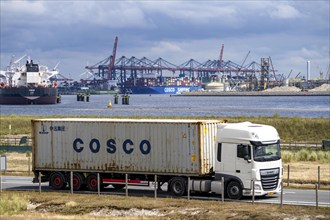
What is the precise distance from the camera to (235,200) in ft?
103

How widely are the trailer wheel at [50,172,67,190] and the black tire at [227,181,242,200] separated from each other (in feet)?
27.4

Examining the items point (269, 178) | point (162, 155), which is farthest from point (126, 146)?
point (269, 178)

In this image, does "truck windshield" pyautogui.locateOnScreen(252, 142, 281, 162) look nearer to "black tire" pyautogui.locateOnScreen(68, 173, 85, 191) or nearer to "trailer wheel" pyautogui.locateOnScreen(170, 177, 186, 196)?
"trailer wheel" pyautogui.locateOnScreen(170, 177, 186, 196)

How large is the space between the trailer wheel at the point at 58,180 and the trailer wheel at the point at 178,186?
572 cm

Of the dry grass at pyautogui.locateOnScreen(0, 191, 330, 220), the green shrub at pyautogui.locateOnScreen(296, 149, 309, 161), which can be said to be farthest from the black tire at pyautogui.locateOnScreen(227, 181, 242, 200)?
the green shrub at pyautogui.locateOnScreen(296, 149, 309, 161)

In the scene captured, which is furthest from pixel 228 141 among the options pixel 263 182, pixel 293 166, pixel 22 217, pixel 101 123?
pixel 293 166

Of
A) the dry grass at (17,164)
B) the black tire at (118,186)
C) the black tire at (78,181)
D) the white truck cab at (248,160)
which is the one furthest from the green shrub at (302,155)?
the black tire at (78,181)

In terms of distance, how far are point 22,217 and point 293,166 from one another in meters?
25.2

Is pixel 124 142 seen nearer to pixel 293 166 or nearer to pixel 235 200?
pixel 235 200

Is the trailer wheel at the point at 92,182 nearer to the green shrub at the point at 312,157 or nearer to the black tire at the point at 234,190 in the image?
the black tire at the point at 234,190

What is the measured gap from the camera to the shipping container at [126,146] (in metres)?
32.8

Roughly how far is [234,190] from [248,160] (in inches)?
58.2

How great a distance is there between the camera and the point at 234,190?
3169 cm

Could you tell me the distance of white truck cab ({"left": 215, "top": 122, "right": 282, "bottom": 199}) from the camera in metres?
31.2
